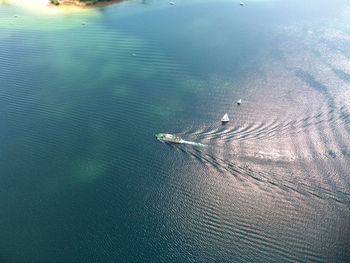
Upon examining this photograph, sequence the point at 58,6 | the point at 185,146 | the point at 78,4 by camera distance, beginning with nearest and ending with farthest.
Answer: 1. the point at 185,146
2. the point at 58,6
3. the point at 78,4

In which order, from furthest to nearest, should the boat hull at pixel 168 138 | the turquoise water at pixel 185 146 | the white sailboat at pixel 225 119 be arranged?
1. the white sailboat at pixel 225 119
2. the boat hull at pixel 168 138
3. the turquoise water at pixel 185 146

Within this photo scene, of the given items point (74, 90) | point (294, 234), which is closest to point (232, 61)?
point (74, 90)

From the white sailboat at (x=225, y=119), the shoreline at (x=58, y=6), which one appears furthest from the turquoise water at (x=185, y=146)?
A: the shoreline at (x=58, y=6)

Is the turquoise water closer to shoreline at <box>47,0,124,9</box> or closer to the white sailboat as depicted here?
the white sailboat

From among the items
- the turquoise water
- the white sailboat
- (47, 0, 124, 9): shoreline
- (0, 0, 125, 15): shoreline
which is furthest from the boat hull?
(47, 0, 124, 9): shoreline

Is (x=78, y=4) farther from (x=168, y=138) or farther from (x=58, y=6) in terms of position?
(x=168, y=138)

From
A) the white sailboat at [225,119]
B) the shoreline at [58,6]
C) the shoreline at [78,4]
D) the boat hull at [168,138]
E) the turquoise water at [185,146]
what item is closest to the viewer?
the turquoise water at [185,146]

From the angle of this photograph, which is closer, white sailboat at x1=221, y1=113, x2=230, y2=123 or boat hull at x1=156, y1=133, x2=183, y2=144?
boat hull at x1=156, y1=133, x2=183, y2=144

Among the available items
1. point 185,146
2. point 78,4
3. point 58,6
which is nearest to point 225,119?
point 185,146

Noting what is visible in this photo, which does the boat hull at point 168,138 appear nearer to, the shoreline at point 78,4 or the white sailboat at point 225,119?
the white sailboat at point 225,119
